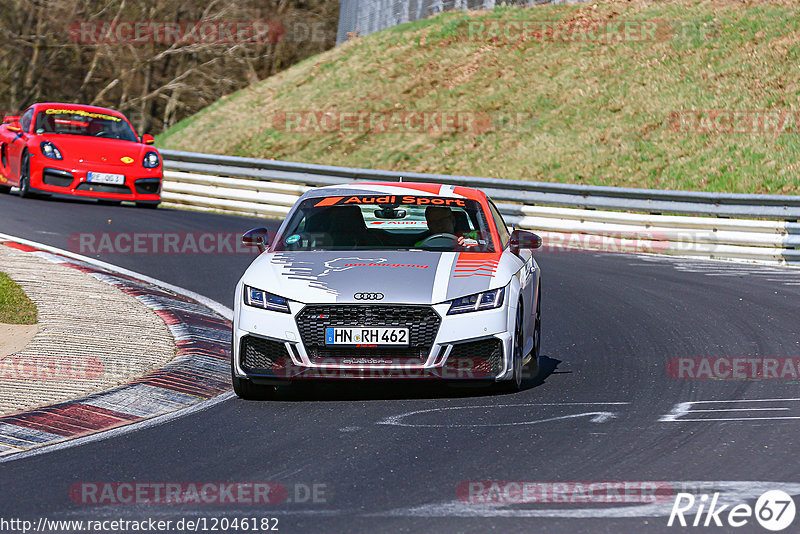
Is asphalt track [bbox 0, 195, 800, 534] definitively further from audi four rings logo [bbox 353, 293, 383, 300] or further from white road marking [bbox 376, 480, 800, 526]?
audi four rings logo [bbox 353, 293, 383, 300]

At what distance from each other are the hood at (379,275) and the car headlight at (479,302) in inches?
1.3

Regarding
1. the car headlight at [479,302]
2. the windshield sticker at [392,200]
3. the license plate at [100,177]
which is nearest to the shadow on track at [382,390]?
the car headlight at [479,302]

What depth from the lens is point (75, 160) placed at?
64.8ft

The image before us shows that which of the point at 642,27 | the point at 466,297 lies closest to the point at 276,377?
the point at 466,297

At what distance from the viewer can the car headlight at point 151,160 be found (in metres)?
20.3

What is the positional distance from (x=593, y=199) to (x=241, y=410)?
41.4ft

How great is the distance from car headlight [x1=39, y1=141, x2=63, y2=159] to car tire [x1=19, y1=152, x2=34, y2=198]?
0.33 metres

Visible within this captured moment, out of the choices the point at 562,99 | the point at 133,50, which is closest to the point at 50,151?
the point at 562,99

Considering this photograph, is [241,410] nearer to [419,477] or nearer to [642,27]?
[419,477]

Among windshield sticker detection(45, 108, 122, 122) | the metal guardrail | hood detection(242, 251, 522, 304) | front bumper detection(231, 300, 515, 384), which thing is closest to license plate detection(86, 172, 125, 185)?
windshield sticker detection(45, 108, 122, 122)

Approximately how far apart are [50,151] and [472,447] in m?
14.8

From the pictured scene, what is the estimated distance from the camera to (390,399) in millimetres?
7945

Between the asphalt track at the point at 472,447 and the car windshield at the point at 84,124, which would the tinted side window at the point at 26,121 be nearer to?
the car windshield at the point at 84,124

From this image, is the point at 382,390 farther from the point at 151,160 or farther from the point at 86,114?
the point at 86,114
